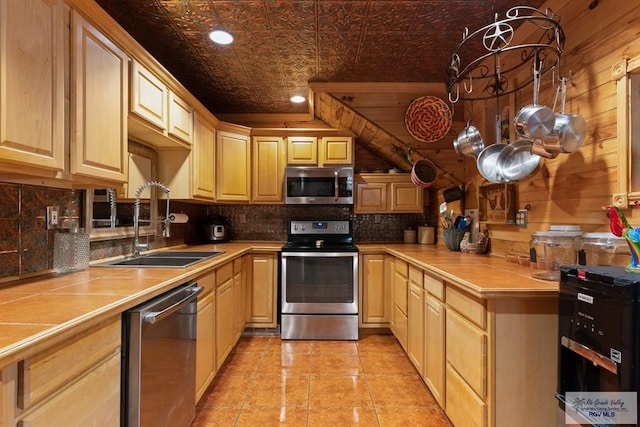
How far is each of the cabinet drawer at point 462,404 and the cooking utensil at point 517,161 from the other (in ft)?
4.02

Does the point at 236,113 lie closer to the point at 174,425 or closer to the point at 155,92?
the point at 155,92

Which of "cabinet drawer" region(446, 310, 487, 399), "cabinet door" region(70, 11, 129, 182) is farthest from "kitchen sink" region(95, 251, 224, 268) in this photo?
"cabinet drawer" region(446, 310, 487, 399)

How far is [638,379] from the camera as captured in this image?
36.9 inches

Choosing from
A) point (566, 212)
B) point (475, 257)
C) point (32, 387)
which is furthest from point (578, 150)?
point (32, 387)

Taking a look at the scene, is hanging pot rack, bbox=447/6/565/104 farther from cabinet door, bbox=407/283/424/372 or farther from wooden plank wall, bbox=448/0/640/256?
cabinet door, bbox=407/283/424/372

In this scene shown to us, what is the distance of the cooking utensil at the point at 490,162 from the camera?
2.14 m

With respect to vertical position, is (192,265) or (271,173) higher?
(271,173)

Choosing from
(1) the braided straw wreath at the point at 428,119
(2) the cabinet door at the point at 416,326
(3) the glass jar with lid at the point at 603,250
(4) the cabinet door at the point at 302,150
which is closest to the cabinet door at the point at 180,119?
(4) the cabinet door at the point at 302,150

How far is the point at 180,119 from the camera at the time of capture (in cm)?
244

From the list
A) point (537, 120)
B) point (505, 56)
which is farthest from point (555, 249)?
point (505, 56)

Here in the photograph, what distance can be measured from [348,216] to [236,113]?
1.81 meters

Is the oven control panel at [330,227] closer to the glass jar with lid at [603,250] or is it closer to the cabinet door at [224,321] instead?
the cabinet door at [224,321]

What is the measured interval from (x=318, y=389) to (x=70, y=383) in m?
1.62

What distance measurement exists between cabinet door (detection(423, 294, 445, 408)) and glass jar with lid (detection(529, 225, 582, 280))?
557 mm
